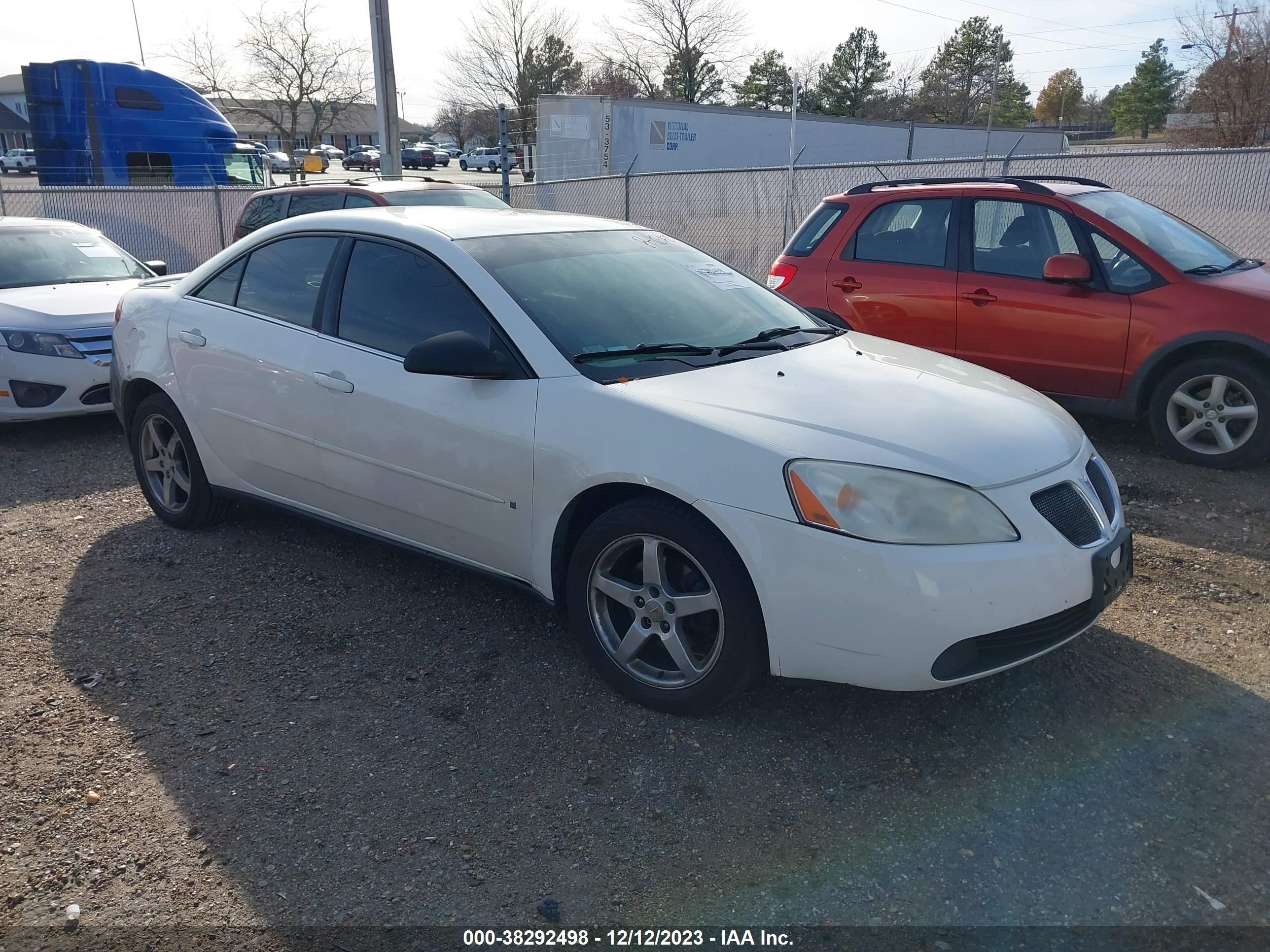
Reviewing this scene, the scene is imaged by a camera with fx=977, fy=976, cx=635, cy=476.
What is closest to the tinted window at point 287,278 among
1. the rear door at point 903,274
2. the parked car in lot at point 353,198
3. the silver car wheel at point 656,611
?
the silver car wheel at point 656,611

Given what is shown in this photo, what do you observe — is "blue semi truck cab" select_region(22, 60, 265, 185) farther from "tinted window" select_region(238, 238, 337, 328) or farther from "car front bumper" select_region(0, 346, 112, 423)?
"tinted window" select_region(238, 238, 337, 328)

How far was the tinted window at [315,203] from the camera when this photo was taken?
9539 millimetres

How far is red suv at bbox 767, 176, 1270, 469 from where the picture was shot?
588 centimetres

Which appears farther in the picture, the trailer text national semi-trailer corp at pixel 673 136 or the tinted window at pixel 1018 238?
the trailer text national semi-trailer corp at pixel 673 136

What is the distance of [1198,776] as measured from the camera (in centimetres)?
Answer: 293

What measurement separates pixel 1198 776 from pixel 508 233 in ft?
10.2

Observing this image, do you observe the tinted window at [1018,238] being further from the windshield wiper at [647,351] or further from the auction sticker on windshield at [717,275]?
the windshield wiper at [647,351]

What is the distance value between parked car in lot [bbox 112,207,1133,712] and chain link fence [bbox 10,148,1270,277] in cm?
732

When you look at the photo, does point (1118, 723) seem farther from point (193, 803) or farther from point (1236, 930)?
point (193, 803)

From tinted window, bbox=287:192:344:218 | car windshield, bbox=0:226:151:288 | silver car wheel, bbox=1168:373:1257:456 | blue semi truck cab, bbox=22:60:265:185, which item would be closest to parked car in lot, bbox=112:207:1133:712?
silver car wheel, bbox=1168:373:1257:456

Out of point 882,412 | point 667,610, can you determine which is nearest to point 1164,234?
point 882,412

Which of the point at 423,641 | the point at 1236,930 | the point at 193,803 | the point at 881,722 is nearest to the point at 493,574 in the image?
the point at 423,641

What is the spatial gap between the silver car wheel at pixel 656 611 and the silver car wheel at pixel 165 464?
8.70 feet

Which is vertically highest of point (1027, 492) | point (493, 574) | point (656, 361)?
point (656, 361)
